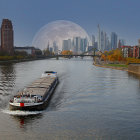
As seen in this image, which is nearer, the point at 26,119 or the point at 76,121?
the point at 76,121

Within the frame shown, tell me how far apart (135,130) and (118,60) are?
115277 millimetres

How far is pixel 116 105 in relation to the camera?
32.7 meters

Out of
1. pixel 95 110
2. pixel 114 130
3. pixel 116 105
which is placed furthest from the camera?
pixel 116 105

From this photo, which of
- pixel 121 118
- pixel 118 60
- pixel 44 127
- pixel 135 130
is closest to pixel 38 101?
pixel 44 127

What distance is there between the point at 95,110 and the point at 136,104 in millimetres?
6723

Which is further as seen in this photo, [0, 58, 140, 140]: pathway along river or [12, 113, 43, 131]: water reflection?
[12, 113, 43, 131]: water reflection

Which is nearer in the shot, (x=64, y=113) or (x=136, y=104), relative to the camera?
(x=64, y=113)

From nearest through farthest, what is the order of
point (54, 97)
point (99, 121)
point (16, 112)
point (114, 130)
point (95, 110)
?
1. point (114, 130)
2. point (99, 121)
3. point (16, 112)
4. point (95, 110)
5. point (54, 97)

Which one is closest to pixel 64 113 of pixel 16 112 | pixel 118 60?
pixel 16 112

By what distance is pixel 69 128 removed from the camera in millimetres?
23391

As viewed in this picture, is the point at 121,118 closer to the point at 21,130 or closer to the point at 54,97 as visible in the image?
the point at 21,130

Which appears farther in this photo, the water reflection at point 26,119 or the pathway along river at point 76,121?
the water reflection at point 26,119

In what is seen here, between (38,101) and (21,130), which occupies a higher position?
(38,101)

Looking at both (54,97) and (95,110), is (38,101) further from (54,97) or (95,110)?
(54,97)
